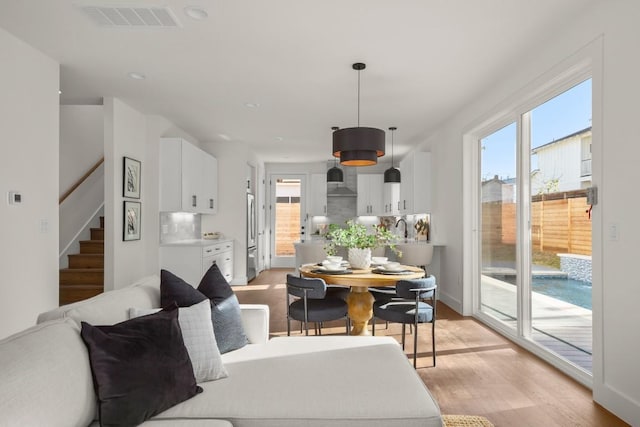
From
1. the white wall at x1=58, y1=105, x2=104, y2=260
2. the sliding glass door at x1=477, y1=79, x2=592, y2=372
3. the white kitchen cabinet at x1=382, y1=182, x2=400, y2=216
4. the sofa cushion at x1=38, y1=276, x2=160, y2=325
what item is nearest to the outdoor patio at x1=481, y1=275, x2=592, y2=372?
the sliding glass door at x1=477, y1=79, x2=592, y2=372

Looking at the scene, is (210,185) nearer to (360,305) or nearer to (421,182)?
(421,182)

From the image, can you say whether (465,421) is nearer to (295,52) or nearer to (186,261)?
(295,52)

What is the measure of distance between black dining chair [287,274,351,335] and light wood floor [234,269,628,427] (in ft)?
2.70

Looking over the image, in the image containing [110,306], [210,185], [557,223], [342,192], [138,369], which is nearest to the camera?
[138,369]

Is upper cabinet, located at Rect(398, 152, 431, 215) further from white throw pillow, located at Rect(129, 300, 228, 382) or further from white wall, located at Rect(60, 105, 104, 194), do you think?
white throw pillow, located at Rect(129, 300, 228, 382)

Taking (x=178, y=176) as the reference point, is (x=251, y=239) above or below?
below

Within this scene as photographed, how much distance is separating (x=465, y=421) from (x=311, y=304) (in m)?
1.53

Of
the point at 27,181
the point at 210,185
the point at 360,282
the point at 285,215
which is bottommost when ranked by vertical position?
the point at 360,282

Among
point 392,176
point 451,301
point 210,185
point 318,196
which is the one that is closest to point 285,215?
point 318,196

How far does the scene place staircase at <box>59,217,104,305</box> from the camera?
547 cm

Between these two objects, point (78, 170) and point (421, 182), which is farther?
point (421, 182)

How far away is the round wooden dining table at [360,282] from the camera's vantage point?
3328mm

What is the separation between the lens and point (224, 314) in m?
2.35

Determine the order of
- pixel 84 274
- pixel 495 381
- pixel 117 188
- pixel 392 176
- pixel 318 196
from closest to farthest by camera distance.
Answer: pixel 495 381 < pixel 117 188 < pixel 84 274 < pixel 392 176 < pixel 318 196
